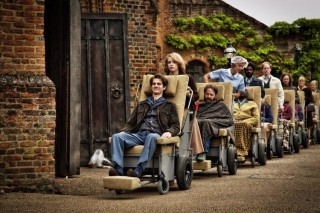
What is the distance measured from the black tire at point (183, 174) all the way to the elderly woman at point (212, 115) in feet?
6.14

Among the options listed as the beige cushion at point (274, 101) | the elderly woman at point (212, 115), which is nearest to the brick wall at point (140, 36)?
the beige cushion at point (274, 101)

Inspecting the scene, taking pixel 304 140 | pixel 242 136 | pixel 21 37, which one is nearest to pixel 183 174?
pixel 21 37

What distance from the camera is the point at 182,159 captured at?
30.3ft

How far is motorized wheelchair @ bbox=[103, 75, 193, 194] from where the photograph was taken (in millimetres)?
8336

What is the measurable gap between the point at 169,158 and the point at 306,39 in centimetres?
2133

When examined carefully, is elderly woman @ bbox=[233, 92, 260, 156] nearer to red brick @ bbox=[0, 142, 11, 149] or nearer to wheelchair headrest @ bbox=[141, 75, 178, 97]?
wheelchair headrest @ bbox=[141, 75, 178, 97]

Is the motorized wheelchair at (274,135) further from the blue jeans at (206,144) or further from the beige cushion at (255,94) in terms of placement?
the blue jeans at (206,144)

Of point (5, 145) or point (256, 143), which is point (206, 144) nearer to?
point (256, 143)

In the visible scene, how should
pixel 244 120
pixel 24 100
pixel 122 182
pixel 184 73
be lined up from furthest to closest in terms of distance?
1. pixel 244 120
2. pixel 184 73
3. pixel 24 100
4. pixel 122 182

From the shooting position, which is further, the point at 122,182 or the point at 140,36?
the point at 140,36

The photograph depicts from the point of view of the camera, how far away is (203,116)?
1184cm

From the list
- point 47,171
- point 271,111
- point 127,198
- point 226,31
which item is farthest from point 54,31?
point 226,31

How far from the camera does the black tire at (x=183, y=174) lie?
917cm

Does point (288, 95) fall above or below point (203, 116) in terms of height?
above
